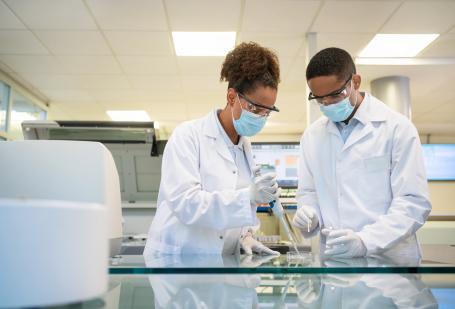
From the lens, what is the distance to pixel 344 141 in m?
1.56

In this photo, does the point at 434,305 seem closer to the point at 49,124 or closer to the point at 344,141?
the point at 344,141

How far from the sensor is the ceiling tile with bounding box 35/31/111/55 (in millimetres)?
3590

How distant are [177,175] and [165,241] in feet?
0.83

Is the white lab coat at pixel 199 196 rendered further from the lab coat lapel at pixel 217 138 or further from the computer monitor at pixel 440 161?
the computer monitor at pixel 440 161

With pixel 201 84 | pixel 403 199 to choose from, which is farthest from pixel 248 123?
pixel 201 84

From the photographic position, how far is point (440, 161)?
3.88 meters

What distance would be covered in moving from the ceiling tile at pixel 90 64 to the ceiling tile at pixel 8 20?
0.67 m

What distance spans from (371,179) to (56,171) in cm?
107

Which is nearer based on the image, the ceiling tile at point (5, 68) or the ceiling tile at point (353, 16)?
the ceiling tile at point (353, 16)

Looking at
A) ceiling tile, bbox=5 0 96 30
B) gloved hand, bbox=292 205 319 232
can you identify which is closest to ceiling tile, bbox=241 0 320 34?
ceiling tile, bbox=5 0 96 30

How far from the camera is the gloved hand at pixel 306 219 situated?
1433 mm

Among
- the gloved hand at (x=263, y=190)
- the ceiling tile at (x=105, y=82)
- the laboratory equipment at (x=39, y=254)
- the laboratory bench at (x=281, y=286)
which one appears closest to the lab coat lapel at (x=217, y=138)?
the gloved hand at (x=263, y=190)

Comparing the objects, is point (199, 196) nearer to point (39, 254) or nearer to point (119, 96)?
point (39, 254)

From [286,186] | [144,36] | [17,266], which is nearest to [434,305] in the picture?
[17,266]
